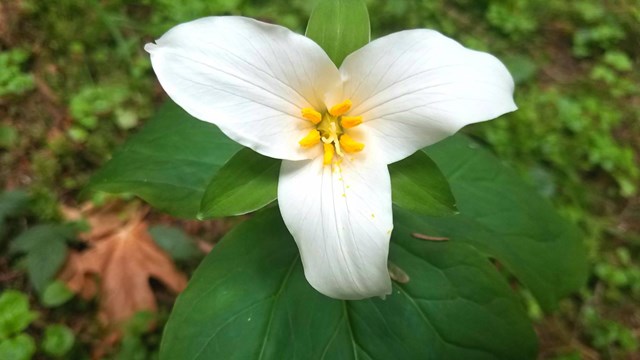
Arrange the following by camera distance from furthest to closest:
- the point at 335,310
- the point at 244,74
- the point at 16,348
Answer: the point at 16,348, the point at 335,310, the point at 244,74

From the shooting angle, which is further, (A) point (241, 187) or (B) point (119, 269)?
(B) point (119, 269)

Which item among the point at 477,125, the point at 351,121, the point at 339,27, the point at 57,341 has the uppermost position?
the point at 339,27

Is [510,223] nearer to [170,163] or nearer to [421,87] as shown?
[421,87]

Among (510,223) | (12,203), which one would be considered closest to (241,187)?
(510,223)

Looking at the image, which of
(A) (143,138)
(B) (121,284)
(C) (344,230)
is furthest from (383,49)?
(B) (121,284)

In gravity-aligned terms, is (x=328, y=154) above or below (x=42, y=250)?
above

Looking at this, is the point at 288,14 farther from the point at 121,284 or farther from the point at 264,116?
the point at 264,116

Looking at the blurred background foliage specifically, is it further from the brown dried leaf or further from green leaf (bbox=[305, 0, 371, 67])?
green leaf (bbox=[305, 0, 371, 67])

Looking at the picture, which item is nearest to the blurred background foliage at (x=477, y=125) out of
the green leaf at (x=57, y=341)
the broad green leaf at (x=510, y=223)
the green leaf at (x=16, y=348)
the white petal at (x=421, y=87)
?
the green leaf at (x=57, y=341)
